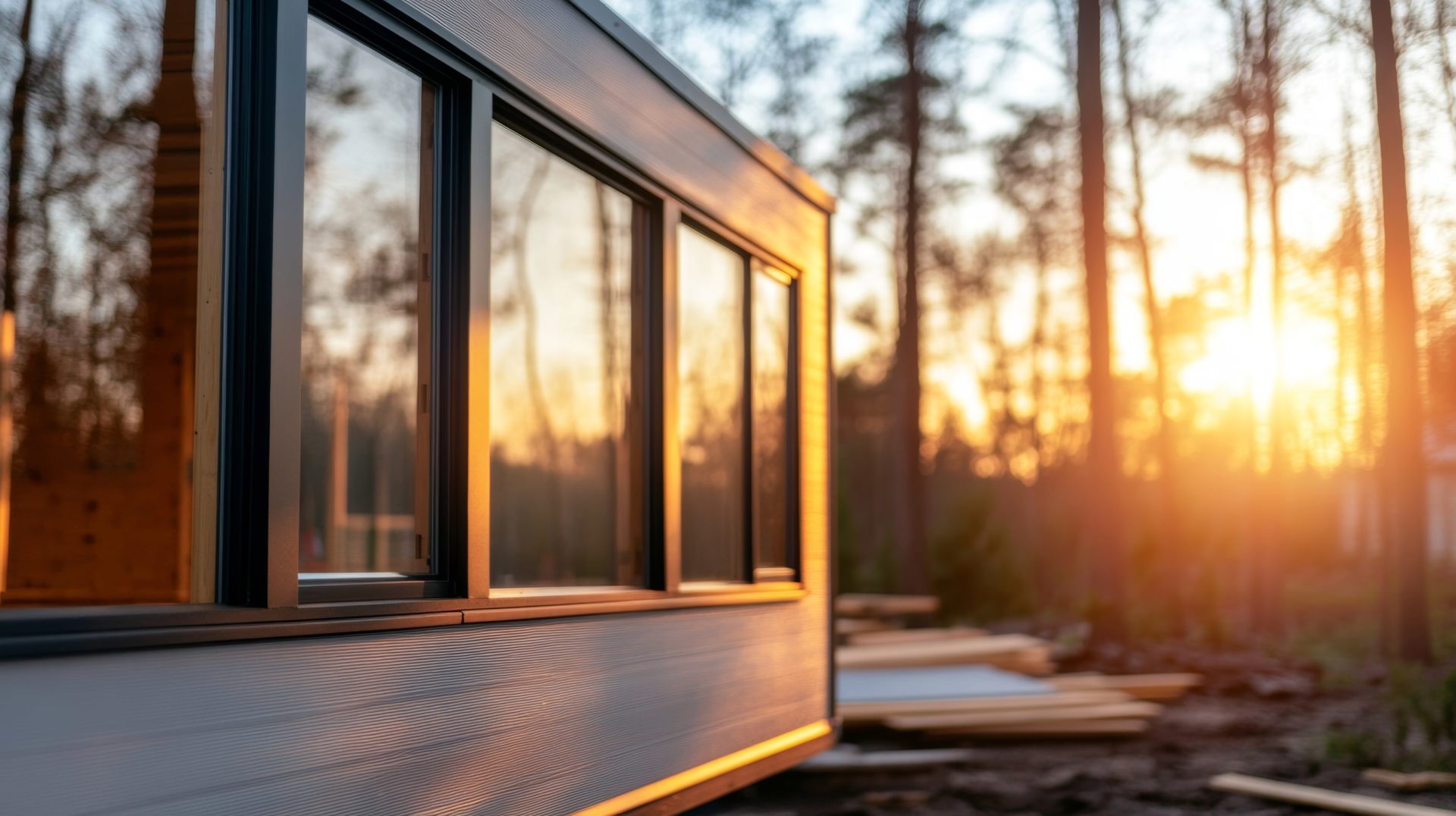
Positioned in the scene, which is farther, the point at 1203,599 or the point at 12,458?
the point at 1203,599

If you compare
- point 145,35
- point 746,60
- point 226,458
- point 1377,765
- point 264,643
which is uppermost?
point 746,60

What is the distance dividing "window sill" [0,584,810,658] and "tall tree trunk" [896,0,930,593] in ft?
35.8

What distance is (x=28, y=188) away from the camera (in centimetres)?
432

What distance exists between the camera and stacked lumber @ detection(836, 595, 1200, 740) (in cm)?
738

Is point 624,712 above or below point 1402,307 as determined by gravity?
below

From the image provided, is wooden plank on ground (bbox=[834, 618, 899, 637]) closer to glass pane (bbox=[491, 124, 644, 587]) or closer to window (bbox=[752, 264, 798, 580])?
glass pane (bbox=[491, 124, 644, 587])

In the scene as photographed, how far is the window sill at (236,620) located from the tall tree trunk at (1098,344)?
8564 mm

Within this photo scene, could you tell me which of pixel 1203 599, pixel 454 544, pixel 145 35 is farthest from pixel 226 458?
pixel 1203 599

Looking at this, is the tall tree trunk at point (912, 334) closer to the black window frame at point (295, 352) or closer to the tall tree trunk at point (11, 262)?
the black window frame at point (295, 352)

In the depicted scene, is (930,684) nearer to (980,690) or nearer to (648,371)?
(980,690)

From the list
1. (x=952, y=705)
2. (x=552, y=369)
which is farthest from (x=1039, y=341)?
(x=952, y=705)

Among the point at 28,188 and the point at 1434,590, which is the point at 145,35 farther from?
the point at 1434,590

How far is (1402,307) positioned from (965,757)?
18.9 ft

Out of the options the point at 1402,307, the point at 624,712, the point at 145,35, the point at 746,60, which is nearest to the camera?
the point at 624,712
